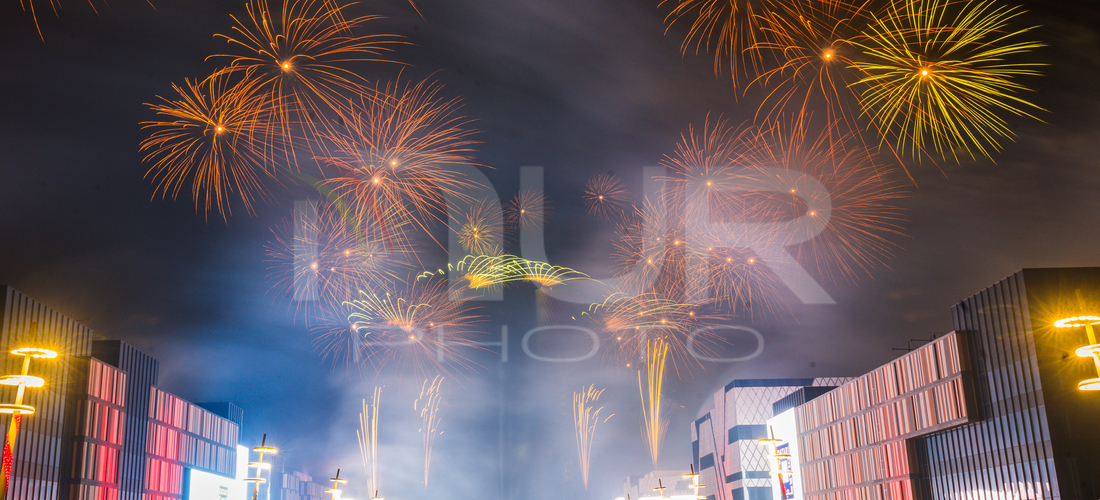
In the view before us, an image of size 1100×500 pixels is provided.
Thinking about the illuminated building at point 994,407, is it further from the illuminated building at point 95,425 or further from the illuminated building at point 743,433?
the illuminated building at point 95,425

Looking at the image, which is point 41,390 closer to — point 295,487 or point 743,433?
point 743,433

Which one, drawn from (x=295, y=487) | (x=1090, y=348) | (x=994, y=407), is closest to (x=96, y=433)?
(x=994, y=407)

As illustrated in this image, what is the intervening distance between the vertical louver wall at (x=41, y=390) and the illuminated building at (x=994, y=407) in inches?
1774

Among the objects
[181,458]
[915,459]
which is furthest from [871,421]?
[181,458]

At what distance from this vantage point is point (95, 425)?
4691 centimetres

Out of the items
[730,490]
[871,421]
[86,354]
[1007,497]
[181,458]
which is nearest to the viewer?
[1007,497]

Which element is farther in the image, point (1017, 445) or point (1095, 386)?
point (1017, 445)

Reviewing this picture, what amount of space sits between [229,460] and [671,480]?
82.7m

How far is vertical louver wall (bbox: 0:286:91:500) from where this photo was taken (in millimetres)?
35969

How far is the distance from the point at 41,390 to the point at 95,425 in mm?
7677

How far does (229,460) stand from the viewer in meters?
82.1

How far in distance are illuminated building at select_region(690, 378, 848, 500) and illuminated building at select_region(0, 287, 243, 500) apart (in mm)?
57007

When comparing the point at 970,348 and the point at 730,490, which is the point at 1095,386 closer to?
the point at 970,348

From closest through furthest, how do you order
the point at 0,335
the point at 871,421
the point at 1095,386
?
the point at 1095,386, the point at 0,335, the point at 871,421
